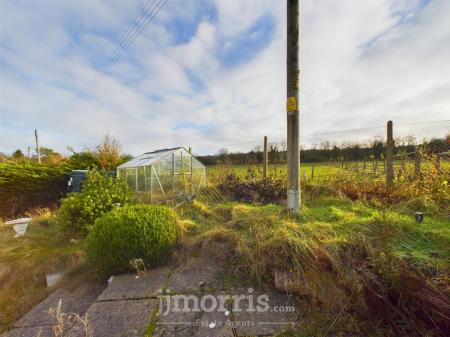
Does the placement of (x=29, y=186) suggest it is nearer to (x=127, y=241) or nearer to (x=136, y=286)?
(x=127, y=241)

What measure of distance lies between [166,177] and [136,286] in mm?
4345

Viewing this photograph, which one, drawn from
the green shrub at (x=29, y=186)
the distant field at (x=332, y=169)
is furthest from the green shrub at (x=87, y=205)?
the green shrub at (x=29, y=186)

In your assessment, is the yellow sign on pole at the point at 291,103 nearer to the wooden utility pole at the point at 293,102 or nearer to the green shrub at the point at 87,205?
the wooden utility pole at the point at 293,102

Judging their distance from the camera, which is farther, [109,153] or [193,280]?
[109,153]

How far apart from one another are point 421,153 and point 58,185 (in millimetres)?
11342

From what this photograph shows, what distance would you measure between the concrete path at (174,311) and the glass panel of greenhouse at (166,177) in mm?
3708

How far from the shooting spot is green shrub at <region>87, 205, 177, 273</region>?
2.92 m

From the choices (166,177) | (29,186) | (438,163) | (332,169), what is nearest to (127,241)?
(166,177)

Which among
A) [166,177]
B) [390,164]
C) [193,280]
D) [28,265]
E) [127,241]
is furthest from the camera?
[166,177]

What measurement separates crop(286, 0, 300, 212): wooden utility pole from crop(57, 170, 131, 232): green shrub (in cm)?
368

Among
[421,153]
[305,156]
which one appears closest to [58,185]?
[421,153]

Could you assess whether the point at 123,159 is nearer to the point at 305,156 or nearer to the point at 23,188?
the point at 23,188

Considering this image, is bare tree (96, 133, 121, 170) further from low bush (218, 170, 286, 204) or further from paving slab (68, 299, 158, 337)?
paving slab (68, 299, 158, 337)

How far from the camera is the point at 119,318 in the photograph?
2064mm
